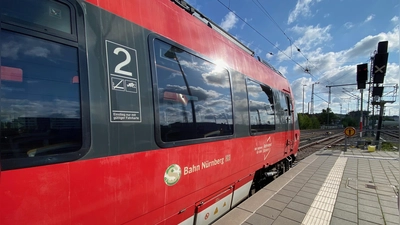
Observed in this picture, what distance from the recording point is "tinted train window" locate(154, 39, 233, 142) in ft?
7.53

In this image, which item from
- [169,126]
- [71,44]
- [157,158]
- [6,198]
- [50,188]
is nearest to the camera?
[6,198]

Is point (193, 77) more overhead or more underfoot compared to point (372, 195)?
more overhead

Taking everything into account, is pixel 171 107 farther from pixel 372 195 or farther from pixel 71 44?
pixel 372 195

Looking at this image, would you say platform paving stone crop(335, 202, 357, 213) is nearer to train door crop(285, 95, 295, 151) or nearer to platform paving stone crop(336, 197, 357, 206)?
platform paving stone crop(336, 197, 357, 206)

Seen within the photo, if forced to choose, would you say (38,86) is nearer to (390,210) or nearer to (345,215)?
(345,215)

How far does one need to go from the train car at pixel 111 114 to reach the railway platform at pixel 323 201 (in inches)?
34.2

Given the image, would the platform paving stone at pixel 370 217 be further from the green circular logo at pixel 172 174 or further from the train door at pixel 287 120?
the green circular logo at pixel 172 174

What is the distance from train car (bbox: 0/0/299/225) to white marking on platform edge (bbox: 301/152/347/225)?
63.3 inches

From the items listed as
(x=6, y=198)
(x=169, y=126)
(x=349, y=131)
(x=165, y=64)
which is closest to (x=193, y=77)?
(x=165, y=64)

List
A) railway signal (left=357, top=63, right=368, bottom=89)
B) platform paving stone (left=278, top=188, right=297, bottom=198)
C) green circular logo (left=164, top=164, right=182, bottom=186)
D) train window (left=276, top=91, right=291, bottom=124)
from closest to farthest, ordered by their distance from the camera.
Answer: green circular logo (left=164, top=164, right=182, bottom=186) → platform paving stone (left=278, top=188, right=297, bottom=198) → train window (left=276, top=91, right=291, bottom=124) → railway signal (left=357, top=63, right=368, bottom=89)

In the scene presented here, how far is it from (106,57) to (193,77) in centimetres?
117

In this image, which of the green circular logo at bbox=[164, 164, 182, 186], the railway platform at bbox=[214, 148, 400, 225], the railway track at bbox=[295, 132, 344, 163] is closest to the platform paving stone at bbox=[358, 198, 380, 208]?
the railway platform at bbox=[214, 148, 400, 225]

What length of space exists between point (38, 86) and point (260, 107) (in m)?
4.09

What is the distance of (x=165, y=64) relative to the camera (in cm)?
236
